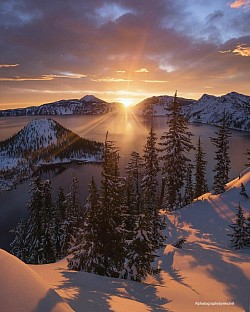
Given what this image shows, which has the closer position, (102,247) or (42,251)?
(102,247)

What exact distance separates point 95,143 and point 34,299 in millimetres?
185319

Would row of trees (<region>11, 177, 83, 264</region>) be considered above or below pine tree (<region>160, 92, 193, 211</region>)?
below

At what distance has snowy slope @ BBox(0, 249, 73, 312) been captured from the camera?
4.25m

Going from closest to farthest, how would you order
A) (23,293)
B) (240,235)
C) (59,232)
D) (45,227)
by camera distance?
1. (23,293)
2. (240,235)
3. (45,227)
4. (59,232)

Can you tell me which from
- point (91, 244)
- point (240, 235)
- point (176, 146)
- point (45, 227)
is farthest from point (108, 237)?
point (45, 227)

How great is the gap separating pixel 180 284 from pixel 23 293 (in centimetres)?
793

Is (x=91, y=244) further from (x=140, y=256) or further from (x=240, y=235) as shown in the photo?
(x=240, y=235)

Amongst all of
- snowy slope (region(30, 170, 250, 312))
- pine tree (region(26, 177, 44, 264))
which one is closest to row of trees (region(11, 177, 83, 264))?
pine tree (region(26, 177, 44, 264))

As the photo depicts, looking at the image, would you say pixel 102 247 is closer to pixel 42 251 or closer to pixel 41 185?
pixel 41 185

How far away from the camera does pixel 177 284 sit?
10.8 m

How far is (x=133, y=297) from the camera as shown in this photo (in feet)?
29.5

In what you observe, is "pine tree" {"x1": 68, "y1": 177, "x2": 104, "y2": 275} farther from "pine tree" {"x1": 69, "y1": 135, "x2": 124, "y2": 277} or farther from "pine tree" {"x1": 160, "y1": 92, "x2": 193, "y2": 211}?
"pine tree" {"x1": 160, "y1": 92, "x2": 193, "y2": 211}

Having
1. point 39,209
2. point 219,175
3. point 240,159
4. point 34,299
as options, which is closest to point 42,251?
point 39,209

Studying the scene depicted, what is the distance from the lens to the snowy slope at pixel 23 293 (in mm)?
4246
